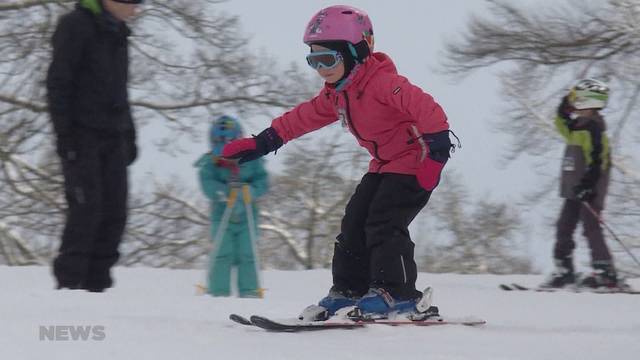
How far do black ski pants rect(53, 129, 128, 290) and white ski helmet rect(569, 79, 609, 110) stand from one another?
3738 millimetres

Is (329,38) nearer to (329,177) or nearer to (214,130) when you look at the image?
(214,130)

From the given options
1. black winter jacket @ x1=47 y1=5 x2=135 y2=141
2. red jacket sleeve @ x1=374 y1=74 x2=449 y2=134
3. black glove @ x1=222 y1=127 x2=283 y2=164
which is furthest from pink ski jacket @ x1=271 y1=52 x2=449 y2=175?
black winter jacket @ x1=47 y1=5 x2=135 y2=141

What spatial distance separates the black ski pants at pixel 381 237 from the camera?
3869 mm

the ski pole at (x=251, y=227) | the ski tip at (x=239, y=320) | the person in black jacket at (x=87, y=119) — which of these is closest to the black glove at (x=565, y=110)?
the ski pole at (x=251, y=227)

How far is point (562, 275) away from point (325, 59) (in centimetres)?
375

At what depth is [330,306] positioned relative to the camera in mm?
4012

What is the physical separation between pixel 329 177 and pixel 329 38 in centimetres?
1333

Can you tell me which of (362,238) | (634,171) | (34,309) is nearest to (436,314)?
(362,238)

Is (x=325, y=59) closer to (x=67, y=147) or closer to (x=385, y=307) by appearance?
(x=385, y=307)

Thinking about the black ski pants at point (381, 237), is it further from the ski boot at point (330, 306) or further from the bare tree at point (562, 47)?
the bare tree at point (562, 47)

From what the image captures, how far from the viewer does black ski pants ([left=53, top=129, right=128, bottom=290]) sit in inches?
178

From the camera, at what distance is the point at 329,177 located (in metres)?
17.3

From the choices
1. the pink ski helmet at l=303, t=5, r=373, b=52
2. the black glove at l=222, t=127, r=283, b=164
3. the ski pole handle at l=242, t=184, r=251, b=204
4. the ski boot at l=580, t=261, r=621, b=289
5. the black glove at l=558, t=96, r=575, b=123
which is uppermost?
the black glove at l=558, t=96, r=575, b=123

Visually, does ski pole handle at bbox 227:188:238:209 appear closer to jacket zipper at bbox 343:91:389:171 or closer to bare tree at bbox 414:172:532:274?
jacket zipper at bbox 343:91:389:171
